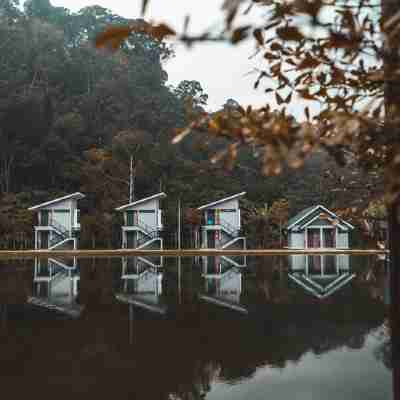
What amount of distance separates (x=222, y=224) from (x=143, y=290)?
23.2m

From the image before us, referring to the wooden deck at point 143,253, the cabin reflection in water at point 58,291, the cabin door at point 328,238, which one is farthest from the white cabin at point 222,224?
the cabin reflection in water at point 58,291

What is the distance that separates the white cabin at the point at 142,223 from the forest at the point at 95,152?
155 cm

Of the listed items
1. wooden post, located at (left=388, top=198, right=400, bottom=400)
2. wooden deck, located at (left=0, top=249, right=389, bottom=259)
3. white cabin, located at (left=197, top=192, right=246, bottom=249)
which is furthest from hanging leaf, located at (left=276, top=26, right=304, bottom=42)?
white cabin, located at (left=197, top=192, right=246, bottom=249)

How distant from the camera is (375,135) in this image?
1642mm

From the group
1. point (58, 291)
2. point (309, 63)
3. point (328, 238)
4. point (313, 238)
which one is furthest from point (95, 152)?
point (309, 63)

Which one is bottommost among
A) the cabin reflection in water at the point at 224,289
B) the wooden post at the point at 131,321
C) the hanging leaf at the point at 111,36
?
the cabin reflection in water at the point at 224,289

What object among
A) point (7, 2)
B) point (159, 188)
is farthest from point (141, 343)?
point (7, 2)

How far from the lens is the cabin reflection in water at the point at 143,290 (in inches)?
412

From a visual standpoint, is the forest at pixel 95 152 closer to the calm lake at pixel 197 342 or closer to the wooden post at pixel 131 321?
the calm lake at pixel 197 342

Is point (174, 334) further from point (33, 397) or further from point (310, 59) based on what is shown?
point (310, 59)

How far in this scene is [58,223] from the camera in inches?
1331

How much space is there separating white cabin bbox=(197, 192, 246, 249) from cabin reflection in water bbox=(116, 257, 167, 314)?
17.7m

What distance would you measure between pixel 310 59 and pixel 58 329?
296 inches

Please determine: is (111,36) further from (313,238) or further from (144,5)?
(313,238)
